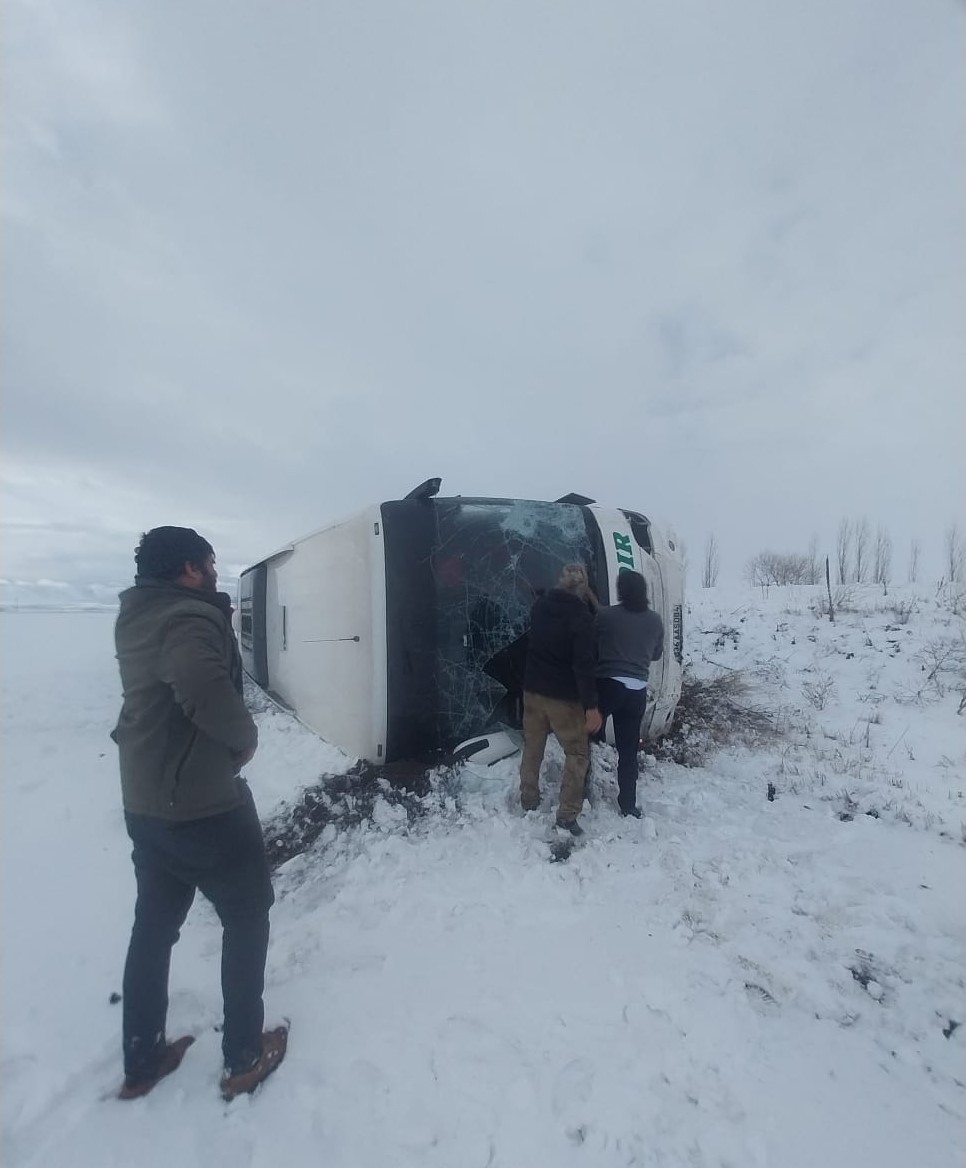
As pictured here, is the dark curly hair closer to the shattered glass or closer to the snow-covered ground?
the snow-covered ground

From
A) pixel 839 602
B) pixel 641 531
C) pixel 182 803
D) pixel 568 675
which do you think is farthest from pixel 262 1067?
pixel 839 602

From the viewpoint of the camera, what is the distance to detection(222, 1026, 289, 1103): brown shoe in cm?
203

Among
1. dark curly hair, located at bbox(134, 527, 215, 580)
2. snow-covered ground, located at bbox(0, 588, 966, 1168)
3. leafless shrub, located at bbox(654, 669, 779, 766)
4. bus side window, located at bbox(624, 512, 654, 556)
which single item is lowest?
snow-covered ground, located at bbox(0, 588, 966, 1168)

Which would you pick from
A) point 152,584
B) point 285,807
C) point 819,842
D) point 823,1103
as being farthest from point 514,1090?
point 285,807

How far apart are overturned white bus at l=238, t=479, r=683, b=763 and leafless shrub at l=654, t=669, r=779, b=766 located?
516 mm

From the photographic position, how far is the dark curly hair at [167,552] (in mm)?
2072

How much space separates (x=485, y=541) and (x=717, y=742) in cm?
320

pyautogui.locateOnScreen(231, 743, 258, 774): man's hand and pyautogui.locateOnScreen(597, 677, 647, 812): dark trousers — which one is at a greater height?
pyautogui.locateOnScreen(231, 743, 258, 774): man's hand

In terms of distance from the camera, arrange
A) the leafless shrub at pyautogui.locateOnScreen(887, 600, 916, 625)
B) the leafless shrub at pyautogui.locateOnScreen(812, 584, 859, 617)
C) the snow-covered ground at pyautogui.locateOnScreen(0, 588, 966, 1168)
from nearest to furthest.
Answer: the snow-covered ground at pyautogui.locateOnScreen(0, 588, 966, 1168) < the leafless shrub at pyautogui.locateOnScreen(887, 600, 916, 625) < the leafless shrub at pyautogui.locateOnScreen(812, 584, 859, 617)

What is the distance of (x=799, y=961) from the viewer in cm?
266

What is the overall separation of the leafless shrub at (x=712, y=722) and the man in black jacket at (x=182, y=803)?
410 centimetres

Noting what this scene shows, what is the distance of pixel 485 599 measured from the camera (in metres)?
4.43

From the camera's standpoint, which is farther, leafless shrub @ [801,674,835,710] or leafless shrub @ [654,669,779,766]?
leafless shrub @ [801,674,835,710]

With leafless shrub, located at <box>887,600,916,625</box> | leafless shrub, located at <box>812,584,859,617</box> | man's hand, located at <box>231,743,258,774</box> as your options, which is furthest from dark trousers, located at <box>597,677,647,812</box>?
leafless shrub, located at <box>812,584,859,617</box>
